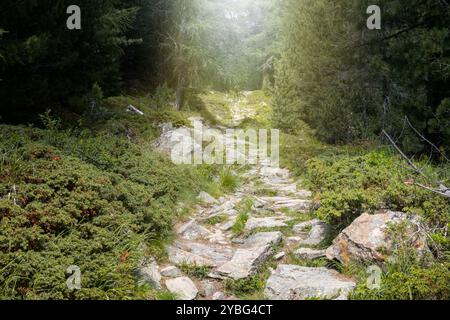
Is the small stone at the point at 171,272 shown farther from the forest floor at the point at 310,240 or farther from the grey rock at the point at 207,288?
the grey rock at the point at 207,288

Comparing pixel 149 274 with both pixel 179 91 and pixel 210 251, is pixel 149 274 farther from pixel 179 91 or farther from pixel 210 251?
pixel 179 91

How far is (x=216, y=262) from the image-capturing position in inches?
214

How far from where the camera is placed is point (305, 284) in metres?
4.41

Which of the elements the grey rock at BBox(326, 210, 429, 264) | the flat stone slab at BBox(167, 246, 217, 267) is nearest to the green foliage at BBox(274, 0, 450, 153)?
the grey rock at BBox(326, 210, 429, 264)

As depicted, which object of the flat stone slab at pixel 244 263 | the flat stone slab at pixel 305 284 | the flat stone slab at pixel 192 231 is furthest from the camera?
the flat stone slab at pixel 192 231

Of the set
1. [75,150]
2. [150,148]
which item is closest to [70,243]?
[75,150]

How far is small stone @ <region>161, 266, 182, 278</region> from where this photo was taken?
4926 mm

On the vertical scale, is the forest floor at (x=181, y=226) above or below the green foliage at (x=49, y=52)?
below

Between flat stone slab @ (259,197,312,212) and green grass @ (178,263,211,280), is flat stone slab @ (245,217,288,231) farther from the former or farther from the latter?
green grass @ (178,263,211,280)

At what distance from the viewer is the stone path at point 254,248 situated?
4523mm

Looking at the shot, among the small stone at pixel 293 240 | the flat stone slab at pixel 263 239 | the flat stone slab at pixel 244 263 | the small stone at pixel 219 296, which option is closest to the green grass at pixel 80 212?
the small stone at pixel 219 296
